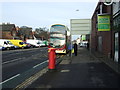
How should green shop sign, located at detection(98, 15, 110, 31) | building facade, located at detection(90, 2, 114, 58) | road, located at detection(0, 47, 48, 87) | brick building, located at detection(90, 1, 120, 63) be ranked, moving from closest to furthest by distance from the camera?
1. road, located at detection(0, 47, 48, 87)
2. brick building, located at detection(90, 1, 120, 63)
3. green shop sign, located at detection(98, 15, 110, 31)
4. building facade, located at detection(90, 2, 114, 58)

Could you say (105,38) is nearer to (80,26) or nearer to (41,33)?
(80,26)

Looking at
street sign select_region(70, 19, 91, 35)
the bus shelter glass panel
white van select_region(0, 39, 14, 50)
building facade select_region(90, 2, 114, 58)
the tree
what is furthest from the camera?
the tree

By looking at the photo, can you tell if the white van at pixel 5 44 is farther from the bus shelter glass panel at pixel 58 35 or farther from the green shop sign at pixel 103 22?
the green shop sign at pixel 103 22

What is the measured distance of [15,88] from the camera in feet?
22.2

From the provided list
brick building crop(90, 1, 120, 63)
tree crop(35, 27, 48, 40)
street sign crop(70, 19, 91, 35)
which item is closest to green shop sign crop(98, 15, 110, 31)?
brick building crop(90, 1, 120, 63)

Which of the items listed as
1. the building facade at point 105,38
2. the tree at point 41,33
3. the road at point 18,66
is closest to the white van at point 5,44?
the road at point 18,66

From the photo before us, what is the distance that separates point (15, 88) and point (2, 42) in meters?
34.2

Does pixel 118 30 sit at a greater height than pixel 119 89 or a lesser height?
greater

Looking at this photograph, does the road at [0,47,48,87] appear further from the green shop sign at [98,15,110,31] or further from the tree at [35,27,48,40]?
the tree at [35,27,48,40]

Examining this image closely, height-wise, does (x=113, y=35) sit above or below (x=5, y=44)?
above

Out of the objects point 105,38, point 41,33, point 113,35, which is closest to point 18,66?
point 113,35

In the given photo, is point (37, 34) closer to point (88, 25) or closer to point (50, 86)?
point (88, 25)

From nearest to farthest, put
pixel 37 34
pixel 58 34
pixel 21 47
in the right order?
1. pixel 58 34
2. pixel 21 47
3. pixel 37 34

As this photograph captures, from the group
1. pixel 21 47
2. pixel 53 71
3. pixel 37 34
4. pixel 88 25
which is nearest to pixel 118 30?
pixel 88 25
